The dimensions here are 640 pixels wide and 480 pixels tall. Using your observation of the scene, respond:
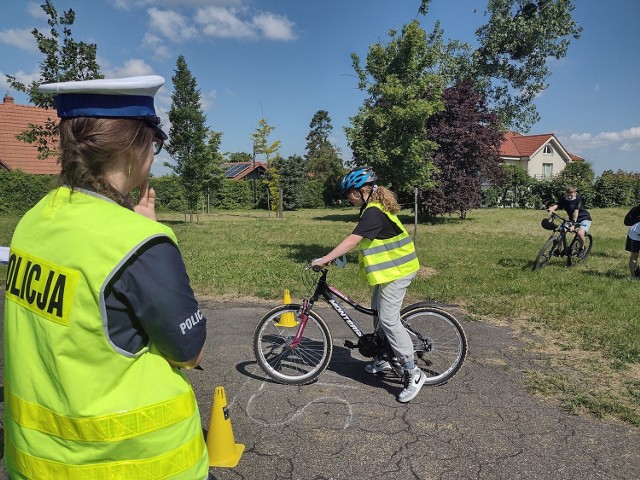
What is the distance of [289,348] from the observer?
4797mm

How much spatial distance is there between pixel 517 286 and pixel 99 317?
841 centimetres

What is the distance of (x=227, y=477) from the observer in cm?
312

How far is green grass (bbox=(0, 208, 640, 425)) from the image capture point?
4.84 m

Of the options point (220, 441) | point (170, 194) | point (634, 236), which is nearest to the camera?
point (220, 441)

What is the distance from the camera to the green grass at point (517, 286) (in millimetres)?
4838

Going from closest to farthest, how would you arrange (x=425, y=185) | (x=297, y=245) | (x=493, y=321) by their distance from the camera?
(x=493, y=321)
(x=425, y=185)
(x=297, y=245)

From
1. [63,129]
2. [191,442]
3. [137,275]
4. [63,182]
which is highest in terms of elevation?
[63,129]

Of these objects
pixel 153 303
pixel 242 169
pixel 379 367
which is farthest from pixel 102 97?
pixel 242 169

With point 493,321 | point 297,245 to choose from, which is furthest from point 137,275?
point 297,245

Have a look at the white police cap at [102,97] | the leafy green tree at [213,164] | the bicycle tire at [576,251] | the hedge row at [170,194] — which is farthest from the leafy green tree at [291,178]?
the white police cap at [102,97]

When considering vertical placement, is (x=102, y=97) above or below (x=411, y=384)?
above

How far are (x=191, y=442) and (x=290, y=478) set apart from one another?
1987 millimetres

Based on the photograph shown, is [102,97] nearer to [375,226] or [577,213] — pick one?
[375,226]

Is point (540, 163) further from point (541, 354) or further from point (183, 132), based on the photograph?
point (541, 354)
